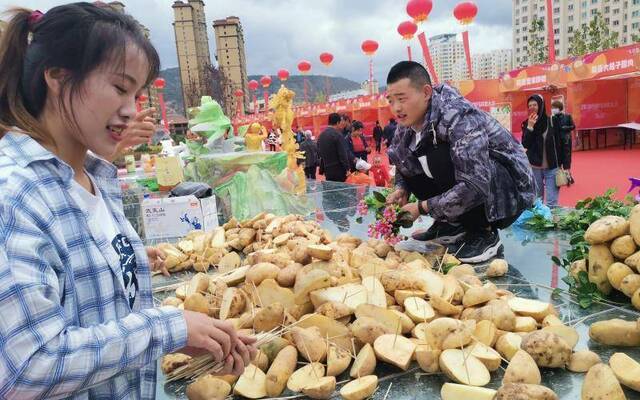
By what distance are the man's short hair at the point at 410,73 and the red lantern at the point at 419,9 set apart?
31.8 feet

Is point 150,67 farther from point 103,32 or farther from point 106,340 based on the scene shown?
point 106,340

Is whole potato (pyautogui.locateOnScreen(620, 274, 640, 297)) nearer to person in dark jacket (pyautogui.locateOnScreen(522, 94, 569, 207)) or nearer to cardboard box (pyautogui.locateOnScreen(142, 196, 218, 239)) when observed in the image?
cardboard box (pyautogui.locateOnScreen(142, 196, 218, 239))

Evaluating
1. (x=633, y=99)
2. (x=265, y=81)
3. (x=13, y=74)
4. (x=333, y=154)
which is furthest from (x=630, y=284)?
(x=265, y=81)

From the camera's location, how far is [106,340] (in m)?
0.83

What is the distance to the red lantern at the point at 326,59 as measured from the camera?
68.4 feet

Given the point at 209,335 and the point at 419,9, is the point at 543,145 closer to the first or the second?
the point at 209,335

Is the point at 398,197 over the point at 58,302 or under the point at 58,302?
under

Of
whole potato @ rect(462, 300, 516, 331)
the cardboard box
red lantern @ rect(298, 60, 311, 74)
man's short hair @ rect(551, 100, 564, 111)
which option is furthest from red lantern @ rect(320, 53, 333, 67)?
whole potato @ rect(462, 300, 516, 331)

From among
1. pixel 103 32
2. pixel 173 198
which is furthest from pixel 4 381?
pixel 173 198

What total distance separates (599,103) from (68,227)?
54.7 ft

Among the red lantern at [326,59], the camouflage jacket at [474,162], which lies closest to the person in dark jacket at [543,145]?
the camouflage jacket at [474,162]

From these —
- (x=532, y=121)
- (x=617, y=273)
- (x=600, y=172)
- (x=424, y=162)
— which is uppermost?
(x=532, y=121)

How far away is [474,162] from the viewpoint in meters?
2.49

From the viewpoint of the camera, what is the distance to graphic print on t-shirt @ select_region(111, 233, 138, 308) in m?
1.07
